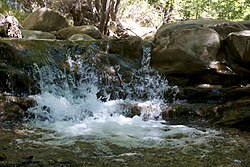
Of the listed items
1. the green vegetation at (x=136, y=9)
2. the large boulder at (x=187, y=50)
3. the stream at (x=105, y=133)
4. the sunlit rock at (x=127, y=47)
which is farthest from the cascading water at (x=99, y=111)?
the green vegetation at (x=136, y=9)

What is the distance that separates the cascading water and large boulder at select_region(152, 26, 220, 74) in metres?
0.42

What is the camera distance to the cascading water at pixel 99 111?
4242 millimetres

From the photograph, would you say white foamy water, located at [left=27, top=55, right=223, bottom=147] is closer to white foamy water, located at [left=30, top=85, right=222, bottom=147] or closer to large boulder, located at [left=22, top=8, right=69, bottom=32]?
white foamy water, located at [left=30, top=85, right=222, bottom=147]

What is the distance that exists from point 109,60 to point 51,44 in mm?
1296

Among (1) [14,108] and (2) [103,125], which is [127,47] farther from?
(1) [14,108]

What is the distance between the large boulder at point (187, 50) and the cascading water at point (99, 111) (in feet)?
1.39

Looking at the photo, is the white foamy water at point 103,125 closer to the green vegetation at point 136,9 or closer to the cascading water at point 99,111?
the cascading water at point 99,111

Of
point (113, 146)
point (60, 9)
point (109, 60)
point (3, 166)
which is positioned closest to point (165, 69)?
point (109, 60)

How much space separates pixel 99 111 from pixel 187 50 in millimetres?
2469

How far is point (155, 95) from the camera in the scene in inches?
273

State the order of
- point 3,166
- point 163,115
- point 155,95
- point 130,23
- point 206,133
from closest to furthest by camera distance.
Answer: point 3,166 → point 206,133 → point 163,115 → point 155,95 → point 130,23

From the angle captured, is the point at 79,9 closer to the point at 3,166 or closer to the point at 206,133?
the point at 206,133

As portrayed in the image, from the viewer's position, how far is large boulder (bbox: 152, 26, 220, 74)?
23.3 ft

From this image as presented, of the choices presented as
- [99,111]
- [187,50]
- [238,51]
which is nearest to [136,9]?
[187,50]
